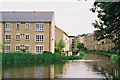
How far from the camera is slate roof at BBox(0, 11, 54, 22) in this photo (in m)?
47.5

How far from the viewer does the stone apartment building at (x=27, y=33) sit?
4688cm

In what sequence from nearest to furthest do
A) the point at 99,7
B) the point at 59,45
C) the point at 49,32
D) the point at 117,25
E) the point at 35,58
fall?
1. the point at 117,25
2. the point at 99,7
3. the point at 35,58
4. the point at 49,32
5. the point at 59,45

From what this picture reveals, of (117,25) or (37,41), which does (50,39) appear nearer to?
(37,41)

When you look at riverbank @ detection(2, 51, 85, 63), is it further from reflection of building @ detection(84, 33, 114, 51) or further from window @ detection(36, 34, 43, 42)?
reflection of building @ detection(84, 33, 114, 51)

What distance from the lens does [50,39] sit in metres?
46.9

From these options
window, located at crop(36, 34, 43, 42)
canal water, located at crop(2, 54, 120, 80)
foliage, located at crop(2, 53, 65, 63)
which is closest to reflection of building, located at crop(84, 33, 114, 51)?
window, located at crop(36, 34, 43, 42)

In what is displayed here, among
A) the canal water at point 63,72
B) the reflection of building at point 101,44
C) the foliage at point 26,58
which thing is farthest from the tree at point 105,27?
the reflection of building at point 101,44

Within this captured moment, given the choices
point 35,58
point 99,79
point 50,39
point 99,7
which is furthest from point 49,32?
point 99,79

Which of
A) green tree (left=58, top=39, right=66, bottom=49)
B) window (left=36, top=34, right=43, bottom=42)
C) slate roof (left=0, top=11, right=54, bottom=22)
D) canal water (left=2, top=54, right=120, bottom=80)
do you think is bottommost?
canal water (left=2, top=54, right=120, bottom=80)

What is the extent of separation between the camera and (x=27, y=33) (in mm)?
47375

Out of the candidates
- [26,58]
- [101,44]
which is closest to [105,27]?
[26,58]

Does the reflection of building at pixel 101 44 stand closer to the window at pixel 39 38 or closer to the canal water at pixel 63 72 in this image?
the window at pixel 39 38

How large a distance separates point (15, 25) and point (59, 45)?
733 inches

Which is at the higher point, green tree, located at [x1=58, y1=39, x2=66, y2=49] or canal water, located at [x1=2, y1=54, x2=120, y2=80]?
green tree, located at [x1=58, y1=39, x2=66, y2=49]
